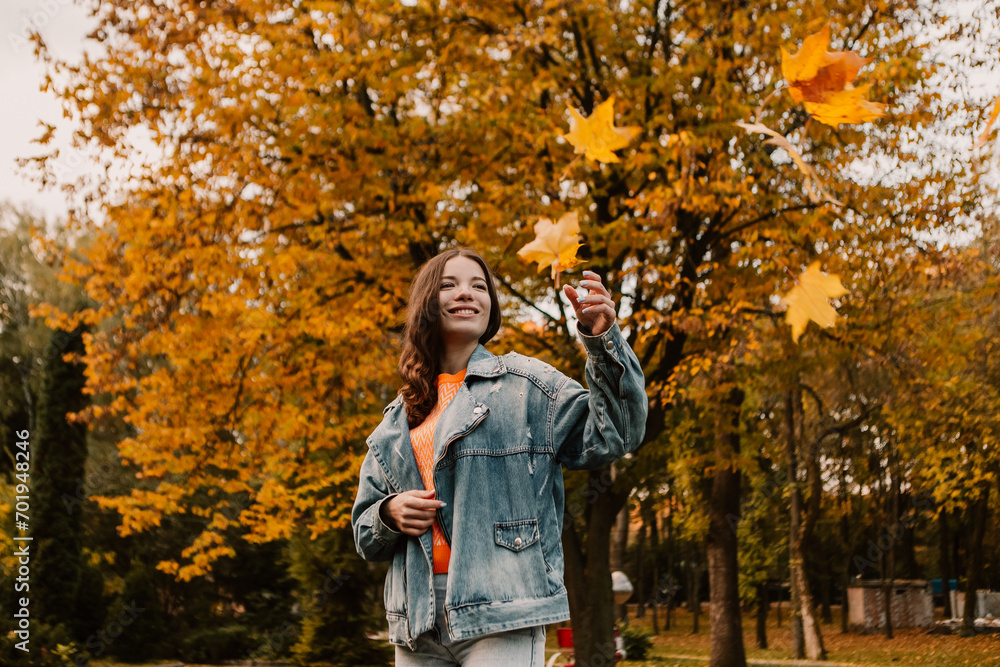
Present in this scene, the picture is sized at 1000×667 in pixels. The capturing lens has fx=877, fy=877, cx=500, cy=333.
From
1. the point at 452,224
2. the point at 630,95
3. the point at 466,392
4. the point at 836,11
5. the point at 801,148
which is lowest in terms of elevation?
the point at 466,392

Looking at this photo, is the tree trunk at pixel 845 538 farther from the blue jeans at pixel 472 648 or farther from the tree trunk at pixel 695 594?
the blue jeans at pixel 472 648

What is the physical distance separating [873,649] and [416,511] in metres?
20.5

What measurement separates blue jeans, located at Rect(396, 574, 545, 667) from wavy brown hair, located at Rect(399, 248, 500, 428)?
424mm

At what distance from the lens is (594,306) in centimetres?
175

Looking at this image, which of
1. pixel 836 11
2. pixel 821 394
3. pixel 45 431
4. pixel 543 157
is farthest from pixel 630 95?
pixel 45 431

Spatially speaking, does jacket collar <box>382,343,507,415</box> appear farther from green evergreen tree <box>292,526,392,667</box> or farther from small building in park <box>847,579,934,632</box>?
small building in park <box>847,579,934,632</box>

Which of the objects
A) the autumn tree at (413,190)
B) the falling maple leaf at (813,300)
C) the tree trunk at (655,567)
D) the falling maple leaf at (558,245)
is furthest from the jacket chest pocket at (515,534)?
the tree trunk at (655,567)

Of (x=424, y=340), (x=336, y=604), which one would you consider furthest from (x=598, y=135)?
(x=336, y=604)

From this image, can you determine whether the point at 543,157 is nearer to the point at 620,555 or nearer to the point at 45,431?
the point at 45,431

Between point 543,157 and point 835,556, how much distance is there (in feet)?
92.5

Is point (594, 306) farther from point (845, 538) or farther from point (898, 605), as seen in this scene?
point (845, 538)

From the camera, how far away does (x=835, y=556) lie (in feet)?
104

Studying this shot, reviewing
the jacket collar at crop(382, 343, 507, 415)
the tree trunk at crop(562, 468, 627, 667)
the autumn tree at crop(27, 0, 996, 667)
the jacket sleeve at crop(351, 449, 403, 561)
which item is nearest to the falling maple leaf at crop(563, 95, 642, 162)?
the jacket collar at crop(382, 343, 507, 415)

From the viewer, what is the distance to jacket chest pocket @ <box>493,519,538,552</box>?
1.78 metres
